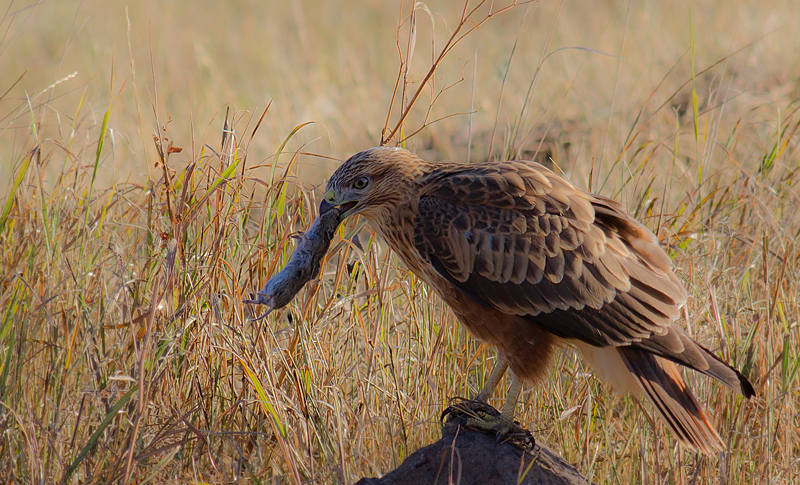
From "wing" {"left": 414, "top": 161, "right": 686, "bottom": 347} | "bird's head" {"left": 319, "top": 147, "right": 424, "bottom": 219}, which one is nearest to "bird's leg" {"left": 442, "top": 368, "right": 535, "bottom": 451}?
"wing" {"left": 414, "top": 161, "right": 686, "bottom": 347}

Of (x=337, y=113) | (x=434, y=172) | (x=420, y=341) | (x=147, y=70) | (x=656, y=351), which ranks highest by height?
(x=147, y=70)

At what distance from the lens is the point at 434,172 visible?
3.26m

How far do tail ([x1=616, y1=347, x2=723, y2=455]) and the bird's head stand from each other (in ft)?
3.61

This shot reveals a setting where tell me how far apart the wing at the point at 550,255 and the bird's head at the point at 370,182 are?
146mm

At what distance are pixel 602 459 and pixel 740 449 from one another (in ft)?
1.83

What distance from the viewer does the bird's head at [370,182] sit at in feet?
10.2

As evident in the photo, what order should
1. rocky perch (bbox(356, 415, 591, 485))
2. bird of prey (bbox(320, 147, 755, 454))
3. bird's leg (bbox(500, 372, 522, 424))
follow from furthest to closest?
bird's leg (bbox(500, 372, 522, 424)) → bird of prey (bbox(320, 147, 755, 454)) → rocky perch (bbox(356, 415, 591, 485))

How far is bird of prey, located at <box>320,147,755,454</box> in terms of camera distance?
280 cm

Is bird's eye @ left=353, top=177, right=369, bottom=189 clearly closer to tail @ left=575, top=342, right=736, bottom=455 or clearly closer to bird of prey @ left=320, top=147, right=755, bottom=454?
bird of prey @ left=320, top=147, right=755, bottom=454

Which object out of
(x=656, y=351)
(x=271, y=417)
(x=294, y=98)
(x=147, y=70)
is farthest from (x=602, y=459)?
(x=147, y=70)

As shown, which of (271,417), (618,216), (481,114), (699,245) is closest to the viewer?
(271,417)

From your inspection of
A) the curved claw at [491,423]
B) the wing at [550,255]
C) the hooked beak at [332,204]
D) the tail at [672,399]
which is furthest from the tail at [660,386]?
the hooked beak at [332,204]

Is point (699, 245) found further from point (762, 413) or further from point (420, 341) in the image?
point (420, 341)

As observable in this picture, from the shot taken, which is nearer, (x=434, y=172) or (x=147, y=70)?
(x=434, y=172)
